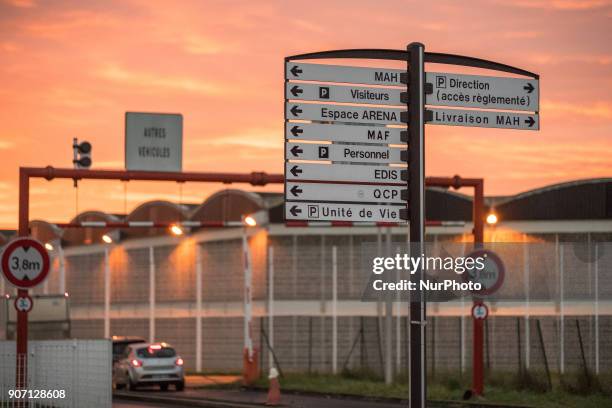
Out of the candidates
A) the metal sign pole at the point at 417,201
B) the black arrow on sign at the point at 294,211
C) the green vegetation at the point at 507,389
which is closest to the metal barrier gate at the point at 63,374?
the black arrow on sign at the point at 294,211

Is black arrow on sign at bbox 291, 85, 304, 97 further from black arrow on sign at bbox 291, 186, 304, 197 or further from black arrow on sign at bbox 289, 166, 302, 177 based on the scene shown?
black arrow on sign at bbox 291, 186, 304, 197

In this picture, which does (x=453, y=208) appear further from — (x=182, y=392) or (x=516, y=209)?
(x=182, y=392)

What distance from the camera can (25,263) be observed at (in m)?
17.6

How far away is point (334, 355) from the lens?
44.9m

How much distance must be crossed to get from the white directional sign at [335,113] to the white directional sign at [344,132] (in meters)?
0.07

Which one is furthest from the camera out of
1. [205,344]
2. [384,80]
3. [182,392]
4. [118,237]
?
[118,237]

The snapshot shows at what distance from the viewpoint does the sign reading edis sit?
86.3 ft

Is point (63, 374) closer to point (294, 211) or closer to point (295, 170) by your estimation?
point (294, 211)

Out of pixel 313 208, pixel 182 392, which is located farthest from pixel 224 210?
pixel 313 208

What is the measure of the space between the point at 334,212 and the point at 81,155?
16610 mm

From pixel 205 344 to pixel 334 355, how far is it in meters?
6.40

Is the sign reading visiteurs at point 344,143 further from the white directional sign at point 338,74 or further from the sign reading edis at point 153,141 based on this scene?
the sign reading edis at point 153,141

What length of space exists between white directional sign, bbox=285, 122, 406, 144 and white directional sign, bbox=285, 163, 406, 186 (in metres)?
0.25

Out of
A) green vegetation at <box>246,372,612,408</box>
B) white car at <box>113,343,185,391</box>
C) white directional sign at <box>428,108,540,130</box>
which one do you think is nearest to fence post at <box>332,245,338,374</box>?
green vegetation at <box>246,372,612,408</box>
